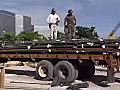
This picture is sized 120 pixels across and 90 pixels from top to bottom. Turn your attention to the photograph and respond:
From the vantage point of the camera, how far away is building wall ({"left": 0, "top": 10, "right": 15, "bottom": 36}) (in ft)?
316

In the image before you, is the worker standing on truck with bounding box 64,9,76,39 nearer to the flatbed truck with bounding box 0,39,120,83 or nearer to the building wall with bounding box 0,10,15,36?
the flatbed truck with bounding box 0,39,120,83

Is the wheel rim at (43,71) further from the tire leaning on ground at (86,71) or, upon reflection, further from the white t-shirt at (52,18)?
the white t-shirt at (52,18)

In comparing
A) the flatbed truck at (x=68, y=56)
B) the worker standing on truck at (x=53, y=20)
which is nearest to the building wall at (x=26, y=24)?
the worker standing on truck at (x=53, y=20)

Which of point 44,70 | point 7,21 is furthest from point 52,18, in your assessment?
point 7,21

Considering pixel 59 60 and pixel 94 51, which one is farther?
pixel 59 60

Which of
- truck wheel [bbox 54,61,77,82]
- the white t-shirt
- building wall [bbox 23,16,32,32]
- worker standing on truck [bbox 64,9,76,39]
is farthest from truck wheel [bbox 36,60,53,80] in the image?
building wall [bbox 23,16,32,32]

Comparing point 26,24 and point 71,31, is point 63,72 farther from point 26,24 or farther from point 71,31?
point 26,24

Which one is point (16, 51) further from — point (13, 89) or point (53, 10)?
point (13, 89)

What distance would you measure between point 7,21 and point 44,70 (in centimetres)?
9173

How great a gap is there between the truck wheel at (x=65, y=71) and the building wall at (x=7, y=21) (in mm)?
82626

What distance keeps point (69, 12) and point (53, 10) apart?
1.00m

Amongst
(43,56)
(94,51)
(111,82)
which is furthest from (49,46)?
(111,82)

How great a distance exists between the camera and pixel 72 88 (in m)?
10.3

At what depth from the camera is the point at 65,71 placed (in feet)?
42.2
